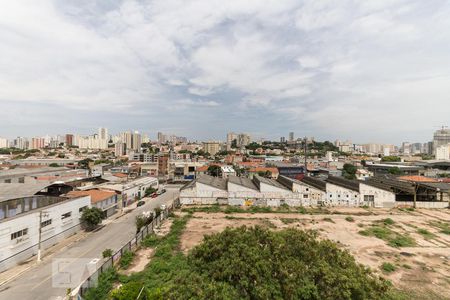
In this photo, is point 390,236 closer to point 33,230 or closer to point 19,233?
point 33,230

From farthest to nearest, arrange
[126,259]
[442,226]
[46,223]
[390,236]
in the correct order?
[442,226] < [390,236] < [46,223] < [126,259]

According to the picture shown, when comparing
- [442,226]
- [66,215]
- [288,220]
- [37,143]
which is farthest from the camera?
[37,143]

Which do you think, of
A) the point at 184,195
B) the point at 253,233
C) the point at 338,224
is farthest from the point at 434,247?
the point at 184,195

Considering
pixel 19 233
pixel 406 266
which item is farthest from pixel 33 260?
pixel 406 266

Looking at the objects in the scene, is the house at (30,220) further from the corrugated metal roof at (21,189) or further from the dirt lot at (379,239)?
the dirt lot at (379,239)

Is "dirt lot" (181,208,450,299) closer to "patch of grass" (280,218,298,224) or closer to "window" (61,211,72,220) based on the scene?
"patch of grass" (280,218,298,224)

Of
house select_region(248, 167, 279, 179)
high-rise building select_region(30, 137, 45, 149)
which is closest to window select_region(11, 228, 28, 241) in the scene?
house select_region(248, 167, 279, 179)

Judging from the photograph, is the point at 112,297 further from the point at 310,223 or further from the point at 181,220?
the point at 310,223

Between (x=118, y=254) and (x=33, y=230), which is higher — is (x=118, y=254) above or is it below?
below
